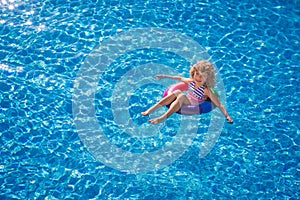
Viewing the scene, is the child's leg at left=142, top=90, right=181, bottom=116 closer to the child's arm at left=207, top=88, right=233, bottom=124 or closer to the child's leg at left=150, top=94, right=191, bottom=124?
the child's leg at left=150, top=94, right=191, bottom=124

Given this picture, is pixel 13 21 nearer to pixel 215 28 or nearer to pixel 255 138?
pixel 215 28

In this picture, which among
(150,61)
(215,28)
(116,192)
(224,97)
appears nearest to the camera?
(116,192)

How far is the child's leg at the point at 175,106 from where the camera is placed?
8273 millimetres

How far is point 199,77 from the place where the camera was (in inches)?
323

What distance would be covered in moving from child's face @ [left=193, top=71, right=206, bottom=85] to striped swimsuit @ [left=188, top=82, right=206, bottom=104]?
0.31 ft

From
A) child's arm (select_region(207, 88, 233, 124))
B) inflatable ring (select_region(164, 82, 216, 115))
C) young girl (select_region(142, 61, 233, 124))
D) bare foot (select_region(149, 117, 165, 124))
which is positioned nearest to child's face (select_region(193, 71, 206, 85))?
young girl (select_region(142, 61, 233, 124))

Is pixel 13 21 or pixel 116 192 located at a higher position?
pixel 13 21

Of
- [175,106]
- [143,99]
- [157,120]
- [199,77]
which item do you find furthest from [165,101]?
[143,99]

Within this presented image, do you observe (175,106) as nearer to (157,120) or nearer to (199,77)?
(157,120)

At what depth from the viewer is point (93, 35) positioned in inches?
402

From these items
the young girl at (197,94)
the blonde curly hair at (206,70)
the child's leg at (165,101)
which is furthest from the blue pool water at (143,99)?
the blonde curly hair at (206,70)

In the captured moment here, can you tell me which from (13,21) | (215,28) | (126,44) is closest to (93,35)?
(126,44)

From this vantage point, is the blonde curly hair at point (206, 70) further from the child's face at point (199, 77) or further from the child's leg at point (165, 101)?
the child's leg at point (165, 101)

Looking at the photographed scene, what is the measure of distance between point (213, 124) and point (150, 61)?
1788 mm
